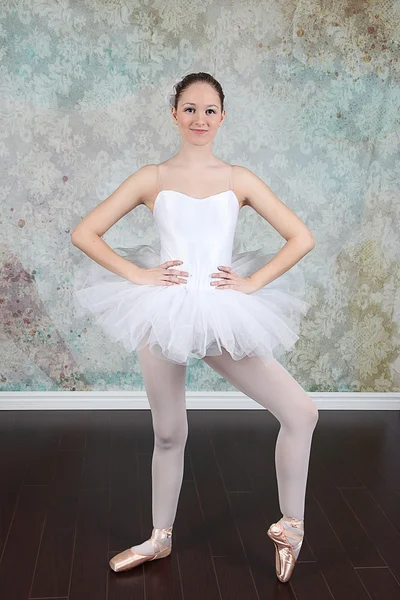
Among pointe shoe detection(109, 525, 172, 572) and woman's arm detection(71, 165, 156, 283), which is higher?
woman's arm detection(71, 165, 156, 283)

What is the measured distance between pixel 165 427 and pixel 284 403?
424 millimetres

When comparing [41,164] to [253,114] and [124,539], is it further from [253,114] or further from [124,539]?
[124,539]

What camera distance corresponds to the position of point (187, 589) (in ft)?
7.23

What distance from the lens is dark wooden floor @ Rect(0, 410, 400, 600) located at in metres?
2.24

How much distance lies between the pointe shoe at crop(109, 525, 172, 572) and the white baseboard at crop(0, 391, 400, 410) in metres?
1.47

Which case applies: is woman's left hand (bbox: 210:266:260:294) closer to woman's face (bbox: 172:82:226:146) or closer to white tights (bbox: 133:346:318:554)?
white tights (bbox: 133:346:318:554)

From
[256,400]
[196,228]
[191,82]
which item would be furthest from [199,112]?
[256,400]

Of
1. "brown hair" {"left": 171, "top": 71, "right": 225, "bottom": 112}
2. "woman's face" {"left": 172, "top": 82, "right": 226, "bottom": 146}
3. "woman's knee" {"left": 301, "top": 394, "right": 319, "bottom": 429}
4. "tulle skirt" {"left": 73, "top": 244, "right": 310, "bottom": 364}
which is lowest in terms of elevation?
"woman's knee" {"left": 301, "top": 394, "right": 319, "bottom": 429}

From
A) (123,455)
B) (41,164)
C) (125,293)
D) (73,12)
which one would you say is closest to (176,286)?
(125,293)

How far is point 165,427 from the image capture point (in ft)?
7.27

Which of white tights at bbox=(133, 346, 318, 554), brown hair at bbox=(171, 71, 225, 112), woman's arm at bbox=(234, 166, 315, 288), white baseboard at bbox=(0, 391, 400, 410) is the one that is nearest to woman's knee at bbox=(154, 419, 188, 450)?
white tights at bbox=(133, 346, 318, 554)

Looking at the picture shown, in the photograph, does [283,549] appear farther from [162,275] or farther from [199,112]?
[199,112]

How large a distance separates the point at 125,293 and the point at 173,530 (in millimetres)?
1028

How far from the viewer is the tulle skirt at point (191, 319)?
1.96 meters
